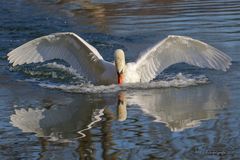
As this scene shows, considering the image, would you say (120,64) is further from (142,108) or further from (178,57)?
(142,108)

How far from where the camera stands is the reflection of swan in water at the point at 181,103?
9.24 meters

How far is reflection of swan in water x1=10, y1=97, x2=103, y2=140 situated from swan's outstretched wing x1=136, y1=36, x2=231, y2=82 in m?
1.76

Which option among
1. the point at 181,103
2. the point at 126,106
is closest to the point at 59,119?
the point at 126,106

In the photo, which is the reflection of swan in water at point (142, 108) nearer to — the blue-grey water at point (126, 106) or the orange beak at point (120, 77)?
the blue-grey water at point (126, 106)

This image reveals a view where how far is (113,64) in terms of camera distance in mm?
11836

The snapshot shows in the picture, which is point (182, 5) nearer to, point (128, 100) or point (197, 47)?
point (197, 47)

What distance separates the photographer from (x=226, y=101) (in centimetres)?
1011

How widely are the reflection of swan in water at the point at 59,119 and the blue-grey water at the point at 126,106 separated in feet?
0.04

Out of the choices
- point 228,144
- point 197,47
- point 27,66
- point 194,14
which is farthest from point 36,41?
point 194,14

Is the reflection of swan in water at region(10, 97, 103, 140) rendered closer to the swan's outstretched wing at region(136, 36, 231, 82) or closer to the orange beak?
the orange beak

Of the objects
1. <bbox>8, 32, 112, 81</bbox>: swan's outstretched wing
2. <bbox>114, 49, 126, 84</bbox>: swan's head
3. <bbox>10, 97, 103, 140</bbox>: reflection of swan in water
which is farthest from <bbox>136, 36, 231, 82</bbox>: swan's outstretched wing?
<bbox>10, 97, 103, 140</bbox>: reflection of swan in water

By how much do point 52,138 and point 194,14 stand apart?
10209 millimetres

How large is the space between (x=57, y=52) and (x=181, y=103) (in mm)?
2772

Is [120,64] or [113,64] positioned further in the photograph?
[113,64]
